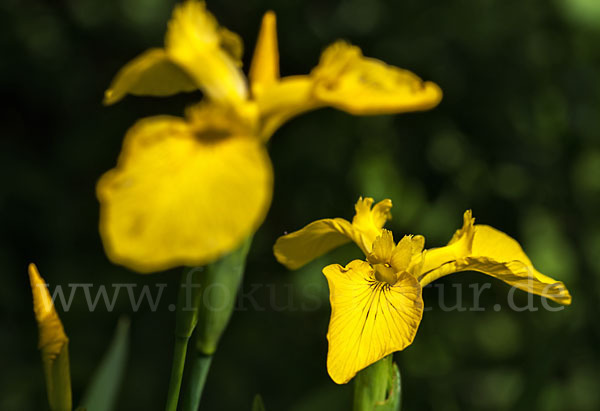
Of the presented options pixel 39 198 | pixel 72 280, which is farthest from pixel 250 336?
pixel 39 198

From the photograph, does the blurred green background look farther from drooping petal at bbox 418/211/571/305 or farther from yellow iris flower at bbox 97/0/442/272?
yellow iris flower at bbox 97/0/442/272

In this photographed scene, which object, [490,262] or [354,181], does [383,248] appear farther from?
[354,181]

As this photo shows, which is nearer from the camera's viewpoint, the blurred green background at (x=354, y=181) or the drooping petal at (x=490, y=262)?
the drooping petal at (x=490, y=262)

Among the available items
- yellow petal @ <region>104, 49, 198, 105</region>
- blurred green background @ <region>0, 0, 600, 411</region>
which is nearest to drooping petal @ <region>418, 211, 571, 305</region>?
yellow petal @ <region>104, 49, 198, 105</region>

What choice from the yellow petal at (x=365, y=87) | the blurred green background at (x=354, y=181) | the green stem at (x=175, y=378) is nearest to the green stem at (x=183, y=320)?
the green stem at (x=175, y=378)

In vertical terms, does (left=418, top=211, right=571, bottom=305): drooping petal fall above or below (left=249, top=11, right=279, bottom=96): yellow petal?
below

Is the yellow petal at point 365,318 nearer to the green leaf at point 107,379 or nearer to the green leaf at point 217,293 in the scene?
the green leaf at point 217,293
